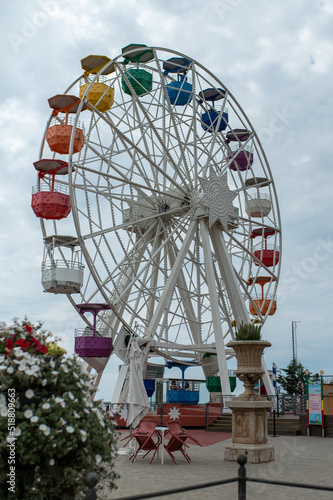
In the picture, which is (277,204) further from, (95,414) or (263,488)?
(95,414)

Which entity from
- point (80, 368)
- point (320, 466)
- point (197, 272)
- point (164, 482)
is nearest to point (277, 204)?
point (197, 272)

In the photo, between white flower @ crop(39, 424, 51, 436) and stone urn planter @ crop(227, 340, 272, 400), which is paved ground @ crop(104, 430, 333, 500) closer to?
stone urn planter @ crop(227, 340, 272, 400)

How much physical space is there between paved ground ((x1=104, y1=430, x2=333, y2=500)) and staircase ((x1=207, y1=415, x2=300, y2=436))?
426cm

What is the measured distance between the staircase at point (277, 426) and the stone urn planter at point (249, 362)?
754cm

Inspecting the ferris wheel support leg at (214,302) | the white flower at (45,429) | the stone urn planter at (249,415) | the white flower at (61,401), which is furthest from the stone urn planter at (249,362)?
the ferris wheel support leg at (214,302)

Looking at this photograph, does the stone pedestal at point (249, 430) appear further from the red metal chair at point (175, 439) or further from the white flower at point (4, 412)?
the white flower at point (4, 412)

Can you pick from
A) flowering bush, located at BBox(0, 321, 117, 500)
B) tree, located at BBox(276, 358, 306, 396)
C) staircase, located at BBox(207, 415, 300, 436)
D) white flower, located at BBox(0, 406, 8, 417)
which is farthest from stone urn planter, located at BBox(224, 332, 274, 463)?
tree, located at BBox(276, 358, 306, 396)

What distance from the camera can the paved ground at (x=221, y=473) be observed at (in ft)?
29.2

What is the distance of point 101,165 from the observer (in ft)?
84.1

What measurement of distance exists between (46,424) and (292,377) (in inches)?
2188

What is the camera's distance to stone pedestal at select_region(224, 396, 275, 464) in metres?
12.6

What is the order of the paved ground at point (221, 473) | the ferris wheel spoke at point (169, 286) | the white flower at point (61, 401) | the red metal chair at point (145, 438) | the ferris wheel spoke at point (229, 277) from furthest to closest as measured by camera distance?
the ferris wheel spoke at point (229, 277)
the ferris wheel spoke at point (169, 286)
the red metal chair at point (145, 438)
the paved ground at point (221, 473)
the white flower at point (61, 401)

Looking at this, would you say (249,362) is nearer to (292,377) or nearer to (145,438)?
(145,438)

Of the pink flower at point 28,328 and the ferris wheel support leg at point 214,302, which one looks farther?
the ferris wheel support leg at point 214,302
